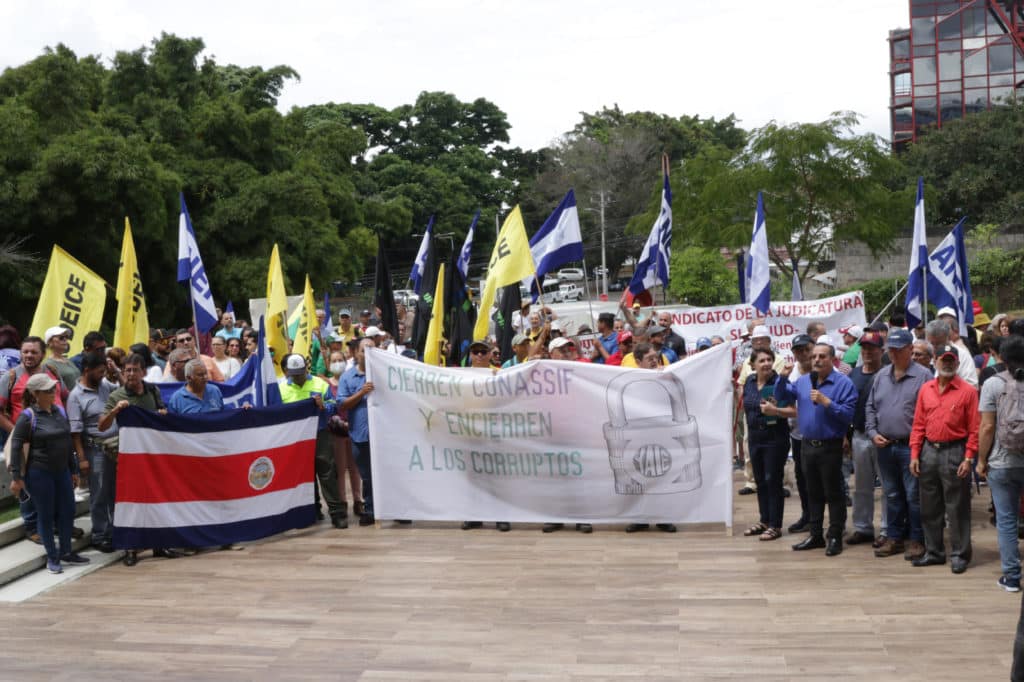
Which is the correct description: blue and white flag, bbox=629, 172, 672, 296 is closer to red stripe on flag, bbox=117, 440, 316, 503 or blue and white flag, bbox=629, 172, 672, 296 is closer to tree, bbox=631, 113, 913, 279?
red stripe on flag, bbox=117, 440, 316, 503

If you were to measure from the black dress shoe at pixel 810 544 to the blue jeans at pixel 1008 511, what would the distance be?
1672 mm

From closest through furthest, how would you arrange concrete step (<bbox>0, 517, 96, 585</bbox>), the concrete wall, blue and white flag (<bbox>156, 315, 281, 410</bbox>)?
1. concrete step (<bbox>0, 517, 96, 585</bbox>)
2. blue and white flag (<bbox>156, 315, 281, 410</bbox>)
3. the concrete wall

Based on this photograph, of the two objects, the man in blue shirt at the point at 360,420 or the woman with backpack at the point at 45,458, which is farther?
the man in blue shirt at the point at 360,420

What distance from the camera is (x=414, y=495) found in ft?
34.9

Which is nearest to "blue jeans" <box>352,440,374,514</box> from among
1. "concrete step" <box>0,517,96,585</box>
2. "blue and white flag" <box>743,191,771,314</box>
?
"concrete step" <box>0,517,96,585</box>

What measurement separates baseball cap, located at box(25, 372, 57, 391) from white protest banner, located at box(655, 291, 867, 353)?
1052 centimetres

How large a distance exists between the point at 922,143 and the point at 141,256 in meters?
38.1

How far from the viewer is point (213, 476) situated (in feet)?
32.5

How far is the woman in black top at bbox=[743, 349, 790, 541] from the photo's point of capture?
9.65 meters

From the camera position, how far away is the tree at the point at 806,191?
3036 cm

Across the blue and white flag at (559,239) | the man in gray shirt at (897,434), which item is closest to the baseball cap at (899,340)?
the man in gray shirt at (897,434)

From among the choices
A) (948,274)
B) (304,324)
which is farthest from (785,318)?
(304,324)

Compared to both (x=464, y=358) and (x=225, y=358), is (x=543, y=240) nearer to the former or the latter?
(x=464, y=358)

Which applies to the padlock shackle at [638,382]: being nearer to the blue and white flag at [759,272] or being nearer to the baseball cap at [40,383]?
the baseball cap at [40,383]
